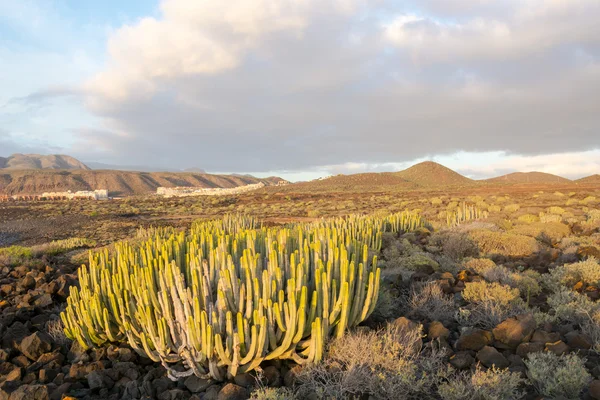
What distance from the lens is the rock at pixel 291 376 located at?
13.0 feet

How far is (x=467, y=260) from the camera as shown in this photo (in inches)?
333

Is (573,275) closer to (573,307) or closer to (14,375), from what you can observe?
(573,307)

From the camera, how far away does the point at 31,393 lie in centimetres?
375

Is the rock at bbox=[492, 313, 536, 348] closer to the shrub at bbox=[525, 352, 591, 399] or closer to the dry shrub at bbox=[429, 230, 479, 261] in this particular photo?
the shrub at bbox=[525, 352, 591, 399]

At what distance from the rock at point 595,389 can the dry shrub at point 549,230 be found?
857 centimetres

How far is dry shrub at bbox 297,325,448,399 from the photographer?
3664 mm

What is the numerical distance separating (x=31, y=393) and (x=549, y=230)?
1275 centimetres

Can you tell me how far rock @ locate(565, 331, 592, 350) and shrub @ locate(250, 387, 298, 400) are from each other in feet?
10.1

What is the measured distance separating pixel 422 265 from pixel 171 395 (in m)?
5.15

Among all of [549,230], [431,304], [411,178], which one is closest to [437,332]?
[431,304]

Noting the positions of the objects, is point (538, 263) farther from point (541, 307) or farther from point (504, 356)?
point (504, 356)

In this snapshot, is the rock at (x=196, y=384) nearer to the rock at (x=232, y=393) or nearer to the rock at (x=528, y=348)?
the rock at (x=232, y=393)

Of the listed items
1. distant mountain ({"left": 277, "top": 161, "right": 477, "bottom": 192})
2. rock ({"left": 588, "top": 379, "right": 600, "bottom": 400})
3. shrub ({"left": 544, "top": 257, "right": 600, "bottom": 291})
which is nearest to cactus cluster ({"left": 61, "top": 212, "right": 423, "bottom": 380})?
rock ({"left": 588, "top": 379, "right": 600, "bottom": 400})

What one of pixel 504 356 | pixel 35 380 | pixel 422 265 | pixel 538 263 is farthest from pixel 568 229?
pixel 35 380
